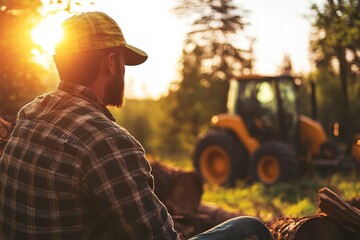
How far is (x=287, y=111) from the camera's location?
11938 millimetres

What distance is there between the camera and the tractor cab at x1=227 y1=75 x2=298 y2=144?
39.0ft

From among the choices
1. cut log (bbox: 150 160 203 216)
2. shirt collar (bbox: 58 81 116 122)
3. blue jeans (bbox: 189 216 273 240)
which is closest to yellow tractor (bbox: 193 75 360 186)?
cut log (bbox: 150 160 203 216)

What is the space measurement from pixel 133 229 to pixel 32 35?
12.2ft

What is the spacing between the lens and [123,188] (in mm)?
2389

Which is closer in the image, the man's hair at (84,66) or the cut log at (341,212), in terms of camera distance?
the man's hair at (84,66)

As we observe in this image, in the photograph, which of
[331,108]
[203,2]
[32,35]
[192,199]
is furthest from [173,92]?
[32,35]

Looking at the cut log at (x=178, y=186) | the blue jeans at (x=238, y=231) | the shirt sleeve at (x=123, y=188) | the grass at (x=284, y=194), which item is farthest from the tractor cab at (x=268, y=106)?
the shirt sleeve at (x=123, y=188)

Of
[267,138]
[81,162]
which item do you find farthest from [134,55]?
[267,138]

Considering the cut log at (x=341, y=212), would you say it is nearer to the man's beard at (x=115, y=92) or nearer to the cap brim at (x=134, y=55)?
the cap brim at (x=134, y=55)

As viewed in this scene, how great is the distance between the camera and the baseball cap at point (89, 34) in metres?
2.61

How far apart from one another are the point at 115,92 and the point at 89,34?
0.30 metres

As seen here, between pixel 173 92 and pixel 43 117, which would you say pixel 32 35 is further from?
pixel 173 92

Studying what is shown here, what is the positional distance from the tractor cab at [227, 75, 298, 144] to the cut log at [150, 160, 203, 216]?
16.3ft

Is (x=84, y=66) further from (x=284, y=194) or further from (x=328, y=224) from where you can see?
(x=284, y=194)
